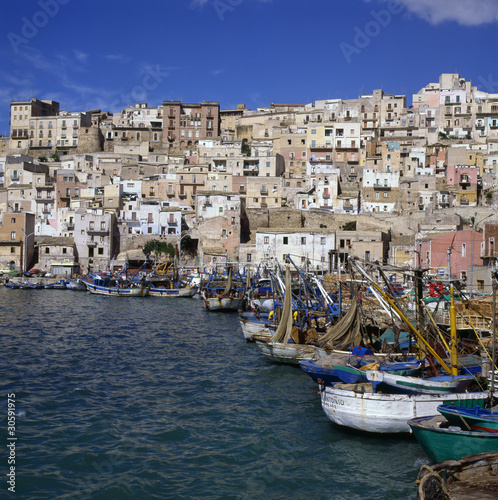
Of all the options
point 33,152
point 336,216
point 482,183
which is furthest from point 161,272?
point 33,152

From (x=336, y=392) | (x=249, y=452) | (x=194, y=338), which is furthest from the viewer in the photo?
(x=194, y=338)

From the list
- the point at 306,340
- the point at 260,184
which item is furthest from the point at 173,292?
the point at 306,340

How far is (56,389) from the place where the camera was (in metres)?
22.8

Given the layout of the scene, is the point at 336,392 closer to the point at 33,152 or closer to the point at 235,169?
the point at 235,169

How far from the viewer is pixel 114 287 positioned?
65.4 meters

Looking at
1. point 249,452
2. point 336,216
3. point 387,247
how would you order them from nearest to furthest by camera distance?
point 249,452
point 387,247
point 336,216

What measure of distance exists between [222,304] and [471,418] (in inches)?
1488

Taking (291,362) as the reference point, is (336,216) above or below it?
above

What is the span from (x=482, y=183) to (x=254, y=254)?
34078mm

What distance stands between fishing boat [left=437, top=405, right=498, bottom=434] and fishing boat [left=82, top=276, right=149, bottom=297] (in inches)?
1997

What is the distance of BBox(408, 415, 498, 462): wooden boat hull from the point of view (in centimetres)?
1441

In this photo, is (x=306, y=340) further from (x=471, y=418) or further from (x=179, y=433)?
(x=471, y=418)

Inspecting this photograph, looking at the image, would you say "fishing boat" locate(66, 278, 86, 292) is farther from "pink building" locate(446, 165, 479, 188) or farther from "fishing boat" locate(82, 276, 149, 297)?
"pink building" locate(446, 165, 479, 188)

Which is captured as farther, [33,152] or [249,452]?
[33,152]
